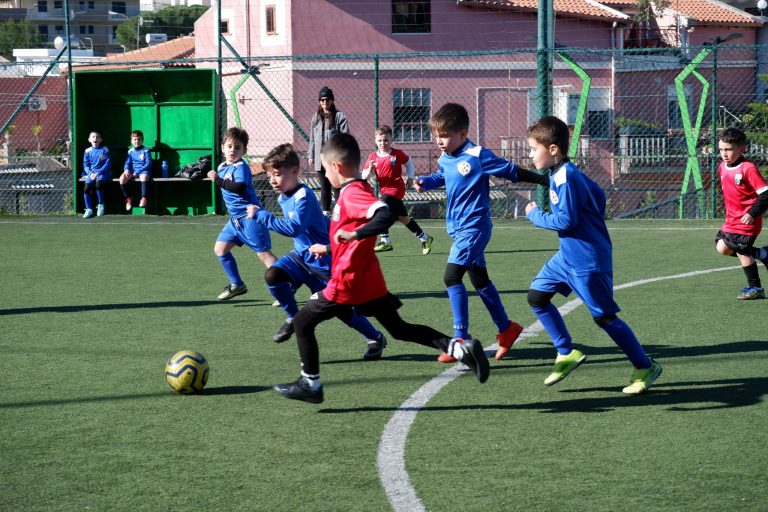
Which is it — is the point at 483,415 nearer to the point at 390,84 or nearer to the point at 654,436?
the point at 654,436

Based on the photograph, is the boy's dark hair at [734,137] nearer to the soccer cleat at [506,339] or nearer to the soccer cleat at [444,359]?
the soccer cleat at [506,339]

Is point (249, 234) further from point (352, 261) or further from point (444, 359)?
point (352, 261)

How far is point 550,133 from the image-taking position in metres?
5.72

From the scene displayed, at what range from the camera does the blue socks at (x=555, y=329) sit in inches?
233

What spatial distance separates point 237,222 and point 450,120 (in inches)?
119

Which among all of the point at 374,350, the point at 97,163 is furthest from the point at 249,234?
the point at 97,163

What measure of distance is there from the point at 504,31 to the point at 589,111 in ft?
13.6

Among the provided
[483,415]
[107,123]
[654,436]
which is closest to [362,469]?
[483,415]

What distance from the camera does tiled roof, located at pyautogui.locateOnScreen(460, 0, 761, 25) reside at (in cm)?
3541

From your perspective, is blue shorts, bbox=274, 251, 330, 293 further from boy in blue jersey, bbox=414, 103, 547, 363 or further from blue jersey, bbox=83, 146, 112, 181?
blue jersey, bbox=83, 146, 112, 181

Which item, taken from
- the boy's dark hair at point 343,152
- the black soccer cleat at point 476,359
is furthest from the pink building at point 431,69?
the black soccer cleat at point 476,359

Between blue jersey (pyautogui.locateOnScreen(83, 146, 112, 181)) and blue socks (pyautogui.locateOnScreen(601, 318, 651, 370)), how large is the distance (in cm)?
1362

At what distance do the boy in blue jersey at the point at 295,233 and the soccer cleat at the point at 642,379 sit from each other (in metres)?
1.72

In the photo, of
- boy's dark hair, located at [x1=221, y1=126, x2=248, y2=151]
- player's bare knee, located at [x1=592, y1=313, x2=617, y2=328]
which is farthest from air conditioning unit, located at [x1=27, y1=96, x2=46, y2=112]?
player's bare knee, located at [x1=592, y1=313, x2=617, y2=328]
